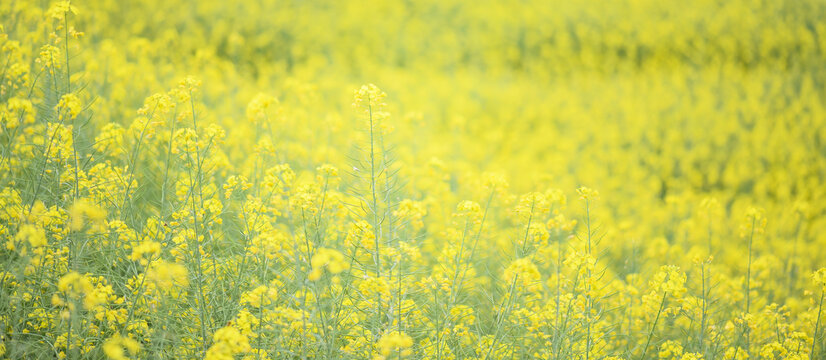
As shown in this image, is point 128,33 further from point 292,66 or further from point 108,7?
point 292,66

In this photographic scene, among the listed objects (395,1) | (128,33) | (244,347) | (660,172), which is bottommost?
(660,172)

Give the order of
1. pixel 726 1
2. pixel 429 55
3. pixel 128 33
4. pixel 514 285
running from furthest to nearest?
pixel 726 1
pixel 429 55
pixel 128 33
pixel 514 285

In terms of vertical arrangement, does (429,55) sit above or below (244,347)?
above

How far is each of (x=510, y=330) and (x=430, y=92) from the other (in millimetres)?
8037

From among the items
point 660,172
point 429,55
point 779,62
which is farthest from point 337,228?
point 779,62

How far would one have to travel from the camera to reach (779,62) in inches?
476

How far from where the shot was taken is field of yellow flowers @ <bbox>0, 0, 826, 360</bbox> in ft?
8.92

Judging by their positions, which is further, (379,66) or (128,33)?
(379,66)

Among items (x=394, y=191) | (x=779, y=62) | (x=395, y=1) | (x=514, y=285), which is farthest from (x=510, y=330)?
(x=395, y=1)

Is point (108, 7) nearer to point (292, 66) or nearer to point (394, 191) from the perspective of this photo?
point (292, 66)

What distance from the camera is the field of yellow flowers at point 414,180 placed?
2.72m

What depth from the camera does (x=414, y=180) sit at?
484 cm

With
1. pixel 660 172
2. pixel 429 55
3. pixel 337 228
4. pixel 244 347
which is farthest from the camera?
pixel 429 55

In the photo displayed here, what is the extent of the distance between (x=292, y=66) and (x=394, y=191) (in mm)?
9215
